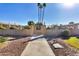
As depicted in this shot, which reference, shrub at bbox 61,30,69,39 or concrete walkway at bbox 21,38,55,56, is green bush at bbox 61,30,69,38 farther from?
concrete walkway at bbox 21,38,55,56

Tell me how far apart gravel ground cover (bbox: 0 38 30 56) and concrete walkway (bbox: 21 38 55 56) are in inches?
2.1

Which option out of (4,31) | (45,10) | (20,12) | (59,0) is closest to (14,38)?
(4,31)

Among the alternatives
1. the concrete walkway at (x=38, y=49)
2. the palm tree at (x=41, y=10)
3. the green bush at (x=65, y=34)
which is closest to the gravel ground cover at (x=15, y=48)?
the concrete walkway at (x=38, y=49)

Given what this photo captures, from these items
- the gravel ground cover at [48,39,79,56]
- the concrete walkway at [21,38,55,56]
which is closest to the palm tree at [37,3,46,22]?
the concrete walkway at [21,38,55,56]

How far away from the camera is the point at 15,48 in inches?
108

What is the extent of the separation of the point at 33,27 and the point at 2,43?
44 cm

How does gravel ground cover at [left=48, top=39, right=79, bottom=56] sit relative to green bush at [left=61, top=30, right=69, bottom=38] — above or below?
below

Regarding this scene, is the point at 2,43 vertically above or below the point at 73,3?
below

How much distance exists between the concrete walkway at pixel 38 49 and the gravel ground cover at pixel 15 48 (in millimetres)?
54

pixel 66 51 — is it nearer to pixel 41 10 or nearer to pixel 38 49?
pixel 38 49

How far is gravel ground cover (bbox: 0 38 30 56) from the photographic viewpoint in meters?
2.71

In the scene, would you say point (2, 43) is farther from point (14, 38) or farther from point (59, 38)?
point (59, 38)

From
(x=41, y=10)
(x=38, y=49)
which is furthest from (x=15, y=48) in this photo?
(x=41, y=10)

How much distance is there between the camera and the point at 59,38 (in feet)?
9.13
